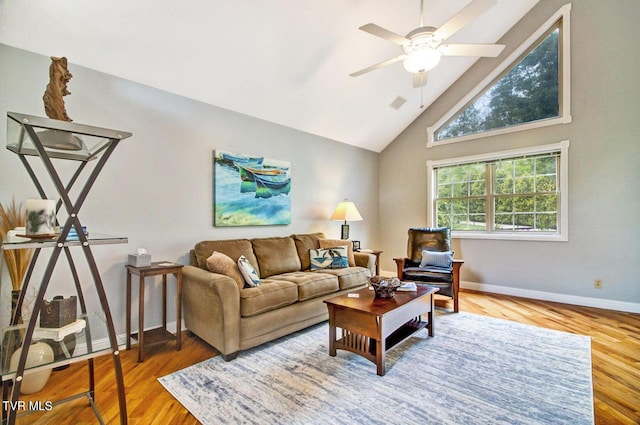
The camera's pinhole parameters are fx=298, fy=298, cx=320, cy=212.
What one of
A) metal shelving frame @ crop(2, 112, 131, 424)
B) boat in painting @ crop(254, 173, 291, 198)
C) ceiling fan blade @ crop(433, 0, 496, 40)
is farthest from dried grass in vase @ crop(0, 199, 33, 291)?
ceiling fan blade @ crop(433, 0, 496, 40)

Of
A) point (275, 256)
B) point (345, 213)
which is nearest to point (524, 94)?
point (345, 213)

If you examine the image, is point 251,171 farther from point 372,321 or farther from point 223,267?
point 372,321

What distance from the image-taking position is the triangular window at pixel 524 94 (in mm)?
4141

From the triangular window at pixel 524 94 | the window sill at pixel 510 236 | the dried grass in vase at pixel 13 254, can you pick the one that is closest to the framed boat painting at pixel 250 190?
the dried grass in vase at pixel 13 254

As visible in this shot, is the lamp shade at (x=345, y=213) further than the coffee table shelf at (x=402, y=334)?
Yes

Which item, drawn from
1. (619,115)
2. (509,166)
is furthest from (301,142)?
(619,115)

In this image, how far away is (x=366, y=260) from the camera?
4125mm

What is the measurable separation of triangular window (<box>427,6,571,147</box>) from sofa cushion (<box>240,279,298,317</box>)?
3.88 metres

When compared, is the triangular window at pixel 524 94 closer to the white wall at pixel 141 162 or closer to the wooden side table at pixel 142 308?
the white wall at pixel 141 162

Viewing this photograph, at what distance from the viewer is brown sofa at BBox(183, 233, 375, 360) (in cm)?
244

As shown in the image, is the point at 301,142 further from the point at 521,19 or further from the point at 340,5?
the point at 521,19

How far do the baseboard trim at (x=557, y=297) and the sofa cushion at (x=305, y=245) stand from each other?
2.62m

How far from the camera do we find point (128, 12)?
7.67 ft

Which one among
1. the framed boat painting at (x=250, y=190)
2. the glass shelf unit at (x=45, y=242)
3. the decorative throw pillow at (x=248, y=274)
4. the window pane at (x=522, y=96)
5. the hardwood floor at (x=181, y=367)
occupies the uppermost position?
the window pane at (x=522, y=96)
